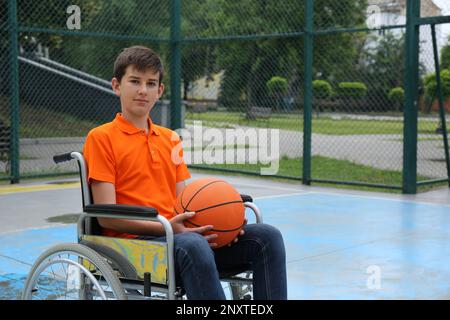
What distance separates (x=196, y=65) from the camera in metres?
13.4

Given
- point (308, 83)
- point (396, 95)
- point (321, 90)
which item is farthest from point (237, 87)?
point (396, 95)

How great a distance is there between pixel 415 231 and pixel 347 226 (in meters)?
0.67

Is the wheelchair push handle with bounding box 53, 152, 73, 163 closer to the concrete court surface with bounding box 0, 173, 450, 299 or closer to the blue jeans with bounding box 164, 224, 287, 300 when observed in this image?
the blue jeans with bounding box 164, 224, 287, 300

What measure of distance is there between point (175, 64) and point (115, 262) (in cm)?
912

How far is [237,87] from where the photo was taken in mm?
13781

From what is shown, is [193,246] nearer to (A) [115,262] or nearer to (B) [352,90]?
(A) [115,262]

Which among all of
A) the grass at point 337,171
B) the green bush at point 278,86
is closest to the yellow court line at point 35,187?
the grass at point 337,171

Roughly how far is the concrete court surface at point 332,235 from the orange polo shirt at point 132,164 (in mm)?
1570

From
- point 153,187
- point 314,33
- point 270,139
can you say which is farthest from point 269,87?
point 153,187

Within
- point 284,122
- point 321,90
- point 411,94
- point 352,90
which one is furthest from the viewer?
point 352,90

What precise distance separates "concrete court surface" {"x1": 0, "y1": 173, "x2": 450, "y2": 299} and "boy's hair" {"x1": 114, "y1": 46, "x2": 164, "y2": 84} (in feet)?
6.33

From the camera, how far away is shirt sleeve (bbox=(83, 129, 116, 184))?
317cm

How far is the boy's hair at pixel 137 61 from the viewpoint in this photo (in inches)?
129
